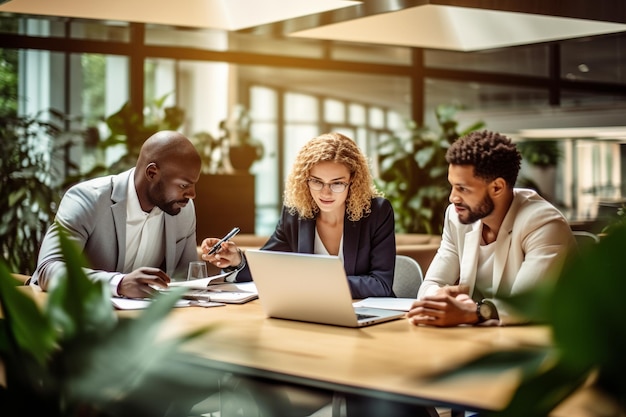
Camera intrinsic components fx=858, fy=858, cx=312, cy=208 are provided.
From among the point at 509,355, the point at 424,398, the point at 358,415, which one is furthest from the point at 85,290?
the point at 358,415

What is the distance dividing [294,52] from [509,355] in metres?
7.48

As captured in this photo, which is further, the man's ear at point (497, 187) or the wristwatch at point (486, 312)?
the man's ear at point (497, 187)

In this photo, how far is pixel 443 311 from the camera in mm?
2686

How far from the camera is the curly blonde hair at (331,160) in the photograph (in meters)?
3.66

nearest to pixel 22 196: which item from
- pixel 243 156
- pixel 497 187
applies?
pixel 243 156

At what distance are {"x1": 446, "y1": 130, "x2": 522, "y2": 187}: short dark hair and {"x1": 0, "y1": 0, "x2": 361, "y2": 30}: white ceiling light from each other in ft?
3.47

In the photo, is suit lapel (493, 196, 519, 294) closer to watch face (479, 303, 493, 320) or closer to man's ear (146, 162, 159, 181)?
watch face (479, 303, 493, 320)

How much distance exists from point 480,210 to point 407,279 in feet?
2.68

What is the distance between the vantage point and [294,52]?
8094mm

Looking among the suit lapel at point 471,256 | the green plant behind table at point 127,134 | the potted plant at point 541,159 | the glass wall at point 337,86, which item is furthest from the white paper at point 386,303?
the potted plant at point 541,159

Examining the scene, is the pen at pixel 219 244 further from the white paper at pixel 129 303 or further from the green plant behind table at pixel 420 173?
the green plant behind table at pixel 420 173

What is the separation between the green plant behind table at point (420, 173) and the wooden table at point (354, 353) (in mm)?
4478

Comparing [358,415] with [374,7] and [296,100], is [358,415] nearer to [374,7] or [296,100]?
[374,7]

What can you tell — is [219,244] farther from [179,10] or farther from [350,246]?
[179,10]
